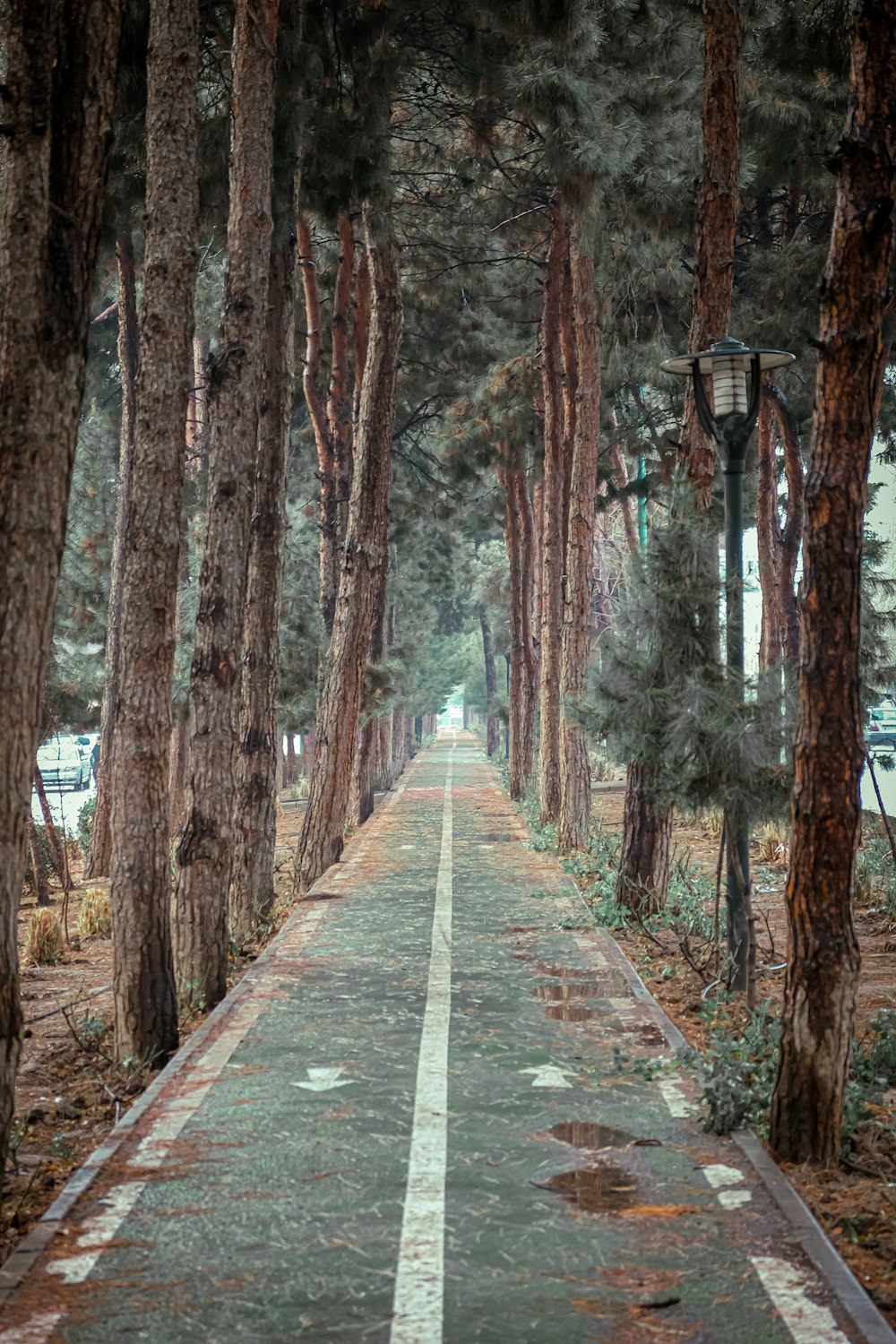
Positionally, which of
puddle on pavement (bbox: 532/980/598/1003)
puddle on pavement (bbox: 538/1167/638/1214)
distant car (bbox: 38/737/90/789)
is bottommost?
puddle on pavement (bbox: 532/980/598/1003)

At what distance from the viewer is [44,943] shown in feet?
42.3

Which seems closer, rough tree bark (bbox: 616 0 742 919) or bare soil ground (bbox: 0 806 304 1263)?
bare soil ground (bbox: 0 806 304 1263)

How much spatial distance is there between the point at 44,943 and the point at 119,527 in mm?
6616

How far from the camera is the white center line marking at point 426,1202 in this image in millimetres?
4238

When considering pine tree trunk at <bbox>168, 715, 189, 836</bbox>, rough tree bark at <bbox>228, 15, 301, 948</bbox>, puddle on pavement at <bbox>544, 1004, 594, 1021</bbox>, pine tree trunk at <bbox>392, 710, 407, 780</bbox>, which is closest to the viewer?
puddle on pavement at <bbox>544, 1004, 594, 1021</bbox>

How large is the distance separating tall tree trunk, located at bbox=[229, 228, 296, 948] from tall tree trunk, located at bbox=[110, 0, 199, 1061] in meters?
4.78

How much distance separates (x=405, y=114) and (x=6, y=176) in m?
14.3

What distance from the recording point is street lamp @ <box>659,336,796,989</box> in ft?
28.9

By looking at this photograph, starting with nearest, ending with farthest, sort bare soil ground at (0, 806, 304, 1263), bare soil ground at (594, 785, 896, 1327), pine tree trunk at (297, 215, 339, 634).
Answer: bare soil ground at (594, 785, 896, 1327)
bare soil ground at (0, 806, 304, 1263)
pine tree trunk at (297, 215, 339, 634)

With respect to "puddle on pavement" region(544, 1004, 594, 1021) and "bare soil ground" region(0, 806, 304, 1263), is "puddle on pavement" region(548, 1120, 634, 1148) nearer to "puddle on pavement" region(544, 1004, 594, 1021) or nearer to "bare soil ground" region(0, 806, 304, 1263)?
"bare soil ground" region(0, 806, 304, 1263)

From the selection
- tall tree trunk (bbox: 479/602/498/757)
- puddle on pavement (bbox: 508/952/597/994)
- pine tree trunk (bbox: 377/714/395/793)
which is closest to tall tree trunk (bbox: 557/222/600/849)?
puddle on pavement (bbox: 508/952/597/994)

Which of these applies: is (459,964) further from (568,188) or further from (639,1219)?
(568,188)

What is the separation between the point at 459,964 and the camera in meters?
10.8

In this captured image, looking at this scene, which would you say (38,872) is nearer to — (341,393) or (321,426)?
(321,426)
